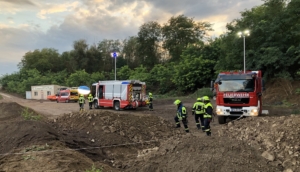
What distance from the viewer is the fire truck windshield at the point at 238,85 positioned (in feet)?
47.6

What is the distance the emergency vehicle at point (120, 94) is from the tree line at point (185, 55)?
41.3 ft

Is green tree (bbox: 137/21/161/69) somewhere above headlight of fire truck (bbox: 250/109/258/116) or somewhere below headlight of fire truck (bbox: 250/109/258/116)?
above

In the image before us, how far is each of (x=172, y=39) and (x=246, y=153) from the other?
176 ft

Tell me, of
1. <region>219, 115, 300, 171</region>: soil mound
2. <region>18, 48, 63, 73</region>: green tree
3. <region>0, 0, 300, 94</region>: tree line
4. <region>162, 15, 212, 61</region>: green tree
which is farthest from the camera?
<region>18, 48, 63, 73</region>: green tree

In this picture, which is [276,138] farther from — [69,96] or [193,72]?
[69,96]

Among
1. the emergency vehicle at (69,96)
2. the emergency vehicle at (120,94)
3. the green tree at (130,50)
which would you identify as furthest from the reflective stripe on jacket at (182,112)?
the green tree at (130,50)

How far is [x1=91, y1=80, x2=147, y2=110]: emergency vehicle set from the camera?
77.8 ft

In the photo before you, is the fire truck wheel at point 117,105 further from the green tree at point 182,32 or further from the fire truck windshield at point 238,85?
the green tree at point 182,32

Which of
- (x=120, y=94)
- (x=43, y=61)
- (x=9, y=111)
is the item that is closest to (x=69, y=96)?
(x=120, y=94)

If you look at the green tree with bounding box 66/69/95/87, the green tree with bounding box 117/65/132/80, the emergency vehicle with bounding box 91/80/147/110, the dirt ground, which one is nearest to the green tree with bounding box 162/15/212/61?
the green tree with bounding box 117/65/132/80

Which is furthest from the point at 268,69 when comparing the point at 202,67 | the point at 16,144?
the point at 16,144

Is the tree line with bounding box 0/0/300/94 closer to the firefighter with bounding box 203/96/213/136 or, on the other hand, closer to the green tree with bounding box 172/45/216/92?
the green tree with bounding box 172/45/216/92

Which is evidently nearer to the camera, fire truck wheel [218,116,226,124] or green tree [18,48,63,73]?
fire truck wheel [218,116,226,124]

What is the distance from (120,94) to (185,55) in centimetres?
2316
